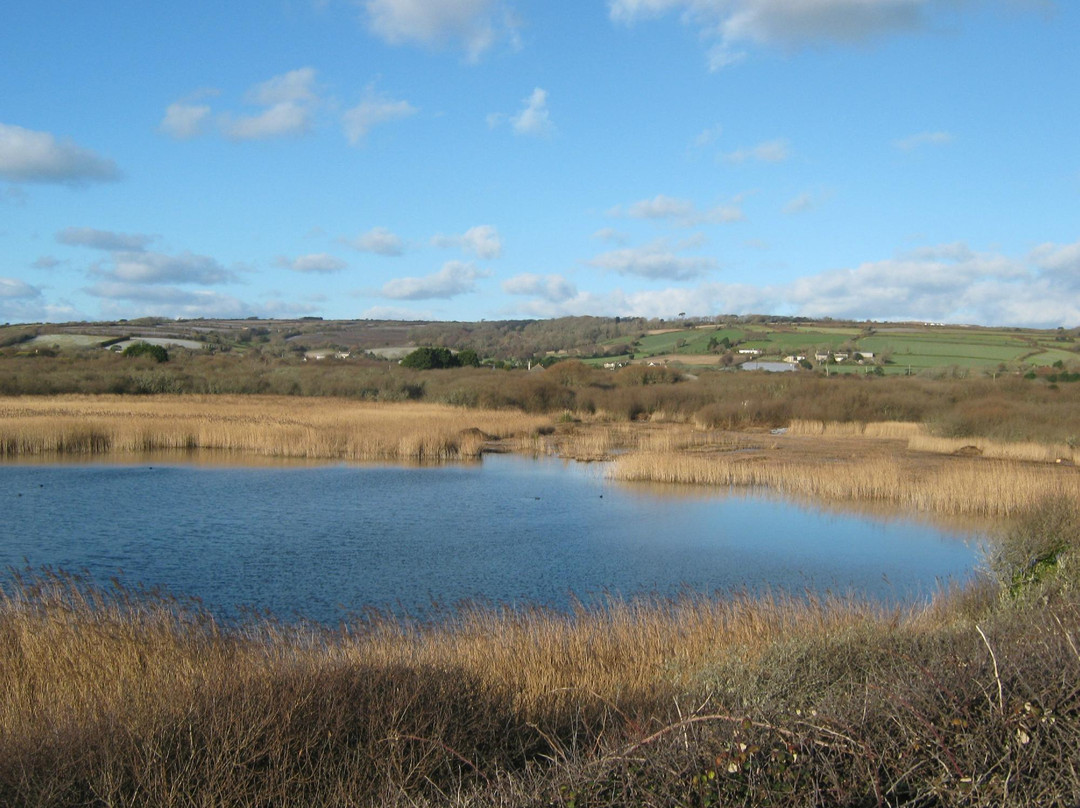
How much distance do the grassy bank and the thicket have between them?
2744 centimetres

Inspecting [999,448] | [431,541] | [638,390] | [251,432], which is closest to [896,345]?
[638,390]

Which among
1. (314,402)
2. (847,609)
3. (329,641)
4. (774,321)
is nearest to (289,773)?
(329,641)

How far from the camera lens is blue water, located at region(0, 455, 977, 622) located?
13172mm

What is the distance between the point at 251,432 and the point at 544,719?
2847 cm

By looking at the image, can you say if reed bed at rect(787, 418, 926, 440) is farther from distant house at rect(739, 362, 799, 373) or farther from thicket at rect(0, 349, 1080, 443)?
distant house at rect(739, 362, 799, 373)

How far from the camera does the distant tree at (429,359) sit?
6869 cm

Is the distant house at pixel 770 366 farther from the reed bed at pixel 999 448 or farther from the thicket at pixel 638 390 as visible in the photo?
the reed bed at pixel 999 448

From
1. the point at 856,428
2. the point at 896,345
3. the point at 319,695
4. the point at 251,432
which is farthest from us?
the point at 896,345

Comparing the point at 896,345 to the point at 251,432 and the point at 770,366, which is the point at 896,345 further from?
the point at 251,432

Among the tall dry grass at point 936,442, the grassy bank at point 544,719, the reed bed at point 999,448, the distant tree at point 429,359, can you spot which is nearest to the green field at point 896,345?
the distant tree at point 429,359

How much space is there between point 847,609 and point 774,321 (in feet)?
338

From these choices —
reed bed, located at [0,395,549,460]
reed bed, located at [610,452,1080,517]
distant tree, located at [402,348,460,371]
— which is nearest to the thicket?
distant tree, located at [402,348,460,371]

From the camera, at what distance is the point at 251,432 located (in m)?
32.7

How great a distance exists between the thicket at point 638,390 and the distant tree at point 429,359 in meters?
2.69
